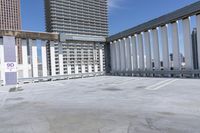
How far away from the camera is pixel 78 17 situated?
55531 mm

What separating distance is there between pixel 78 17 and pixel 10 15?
112 m

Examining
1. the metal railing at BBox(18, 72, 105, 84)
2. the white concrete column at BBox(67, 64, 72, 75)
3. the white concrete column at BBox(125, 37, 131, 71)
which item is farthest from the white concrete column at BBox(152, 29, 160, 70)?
the white concrete column at BBox(67, 64, 72, 75)

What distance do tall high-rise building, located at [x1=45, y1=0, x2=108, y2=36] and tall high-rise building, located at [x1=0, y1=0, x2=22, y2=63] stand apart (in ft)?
330

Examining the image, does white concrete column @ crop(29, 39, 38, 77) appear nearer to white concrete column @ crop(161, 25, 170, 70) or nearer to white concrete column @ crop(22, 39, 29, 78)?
white concrete column @ crop(22, 39, 29, 78)

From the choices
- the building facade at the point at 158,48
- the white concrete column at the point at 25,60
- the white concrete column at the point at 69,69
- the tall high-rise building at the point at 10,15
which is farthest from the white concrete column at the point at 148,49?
the tall high-rise building at the point at 10,15

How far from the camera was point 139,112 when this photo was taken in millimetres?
6070

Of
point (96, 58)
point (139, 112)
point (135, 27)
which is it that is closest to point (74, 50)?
point (96, 58)

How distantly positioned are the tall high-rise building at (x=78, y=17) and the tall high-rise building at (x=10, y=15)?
10073 cm

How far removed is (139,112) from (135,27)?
1846cm

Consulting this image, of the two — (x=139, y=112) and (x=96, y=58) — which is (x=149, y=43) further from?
(x=139, y=112)

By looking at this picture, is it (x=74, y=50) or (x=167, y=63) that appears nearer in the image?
(x=167, y=63)

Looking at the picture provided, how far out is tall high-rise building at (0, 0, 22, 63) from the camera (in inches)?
5758

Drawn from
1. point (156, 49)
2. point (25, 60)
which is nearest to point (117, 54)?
point (156, 49)

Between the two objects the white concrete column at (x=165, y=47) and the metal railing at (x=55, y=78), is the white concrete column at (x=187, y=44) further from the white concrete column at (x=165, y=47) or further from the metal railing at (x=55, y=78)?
the metal railing at (x=55, y=78)
